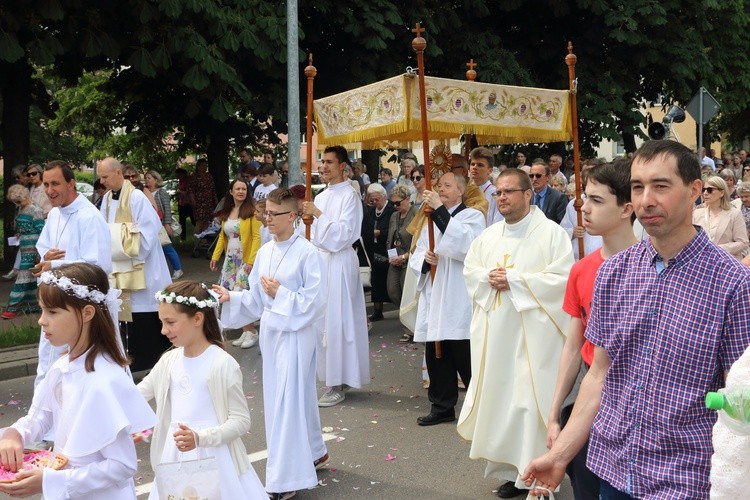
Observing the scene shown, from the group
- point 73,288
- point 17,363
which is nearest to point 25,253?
point 17,363

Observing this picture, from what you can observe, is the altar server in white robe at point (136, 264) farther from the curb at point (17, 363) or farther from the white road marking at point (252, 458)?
the white road marking at point (252, 458)

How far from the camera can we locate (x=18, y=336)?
10.4 meters

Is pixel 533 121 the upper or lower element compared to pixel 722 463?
upper

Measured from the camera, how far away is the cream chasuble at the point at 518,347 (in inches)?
224

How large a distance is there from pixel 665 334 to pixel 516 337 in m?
3.15

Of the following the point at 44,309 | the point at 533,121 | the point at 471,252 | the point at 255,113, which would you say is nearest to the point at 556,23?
the point at 255,113

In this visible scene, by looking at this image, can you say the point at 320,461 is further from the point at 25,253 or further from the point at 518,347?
the point at 25,253

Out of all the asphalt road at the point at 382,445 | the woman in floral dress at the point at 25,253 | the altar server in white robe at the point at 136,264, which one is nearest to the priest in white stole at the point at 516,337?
the asphalt road at the point at 382,445

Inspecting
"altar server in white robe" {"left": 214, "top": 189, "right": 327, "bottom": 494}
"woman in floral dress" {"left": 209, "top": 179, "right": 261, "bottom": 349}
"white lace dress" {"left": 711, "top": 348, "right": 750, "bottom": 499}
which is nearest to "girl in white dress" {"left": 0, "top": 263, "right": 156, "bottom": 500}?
"altar server in white robe" {"left": 214, "top": 189, "right": 327, "bottom": 494}

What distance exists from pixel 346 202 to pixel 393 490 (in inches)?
127

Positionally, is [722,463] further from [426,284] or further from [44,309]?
[426,284]

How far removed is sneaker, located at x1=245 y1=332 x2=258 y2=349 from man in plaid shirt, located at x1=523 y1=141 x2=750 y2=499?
8093 mm

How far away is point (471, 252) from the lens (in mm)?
6230

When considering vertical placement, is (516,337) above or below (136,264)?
below
